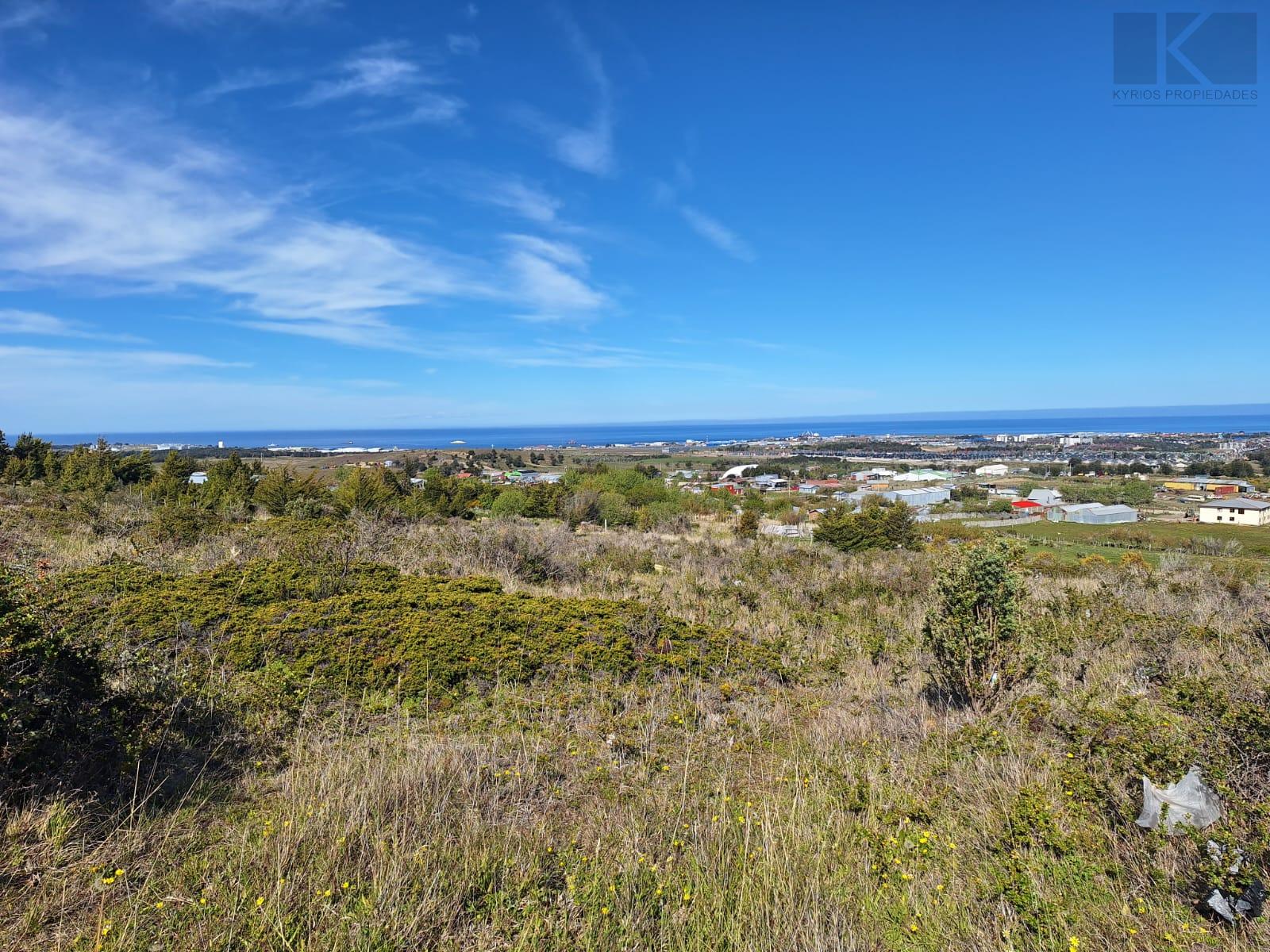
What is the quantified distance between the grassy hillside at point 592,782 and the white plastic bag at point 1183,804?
0.32 ft

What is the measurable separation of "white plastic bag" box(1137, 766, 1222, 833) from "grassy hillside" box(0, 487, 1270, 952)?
10cm

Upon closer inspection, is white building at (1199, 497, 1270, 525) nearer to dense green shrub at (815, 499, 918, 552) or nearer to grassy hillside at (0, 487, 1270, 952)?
dense green shrub at (815, 499, 918, 552)

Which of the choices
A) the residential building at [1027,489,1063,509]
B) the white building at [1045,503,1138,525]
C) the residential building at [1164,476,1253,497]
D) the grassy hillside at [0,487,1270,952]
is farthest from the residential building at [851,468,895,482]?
the grassy hillside at [0,487,1270,952]

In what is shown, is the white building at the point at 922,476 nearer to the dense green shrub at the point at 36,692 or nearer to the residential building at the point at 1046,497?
the residential building at the point at 1046,497

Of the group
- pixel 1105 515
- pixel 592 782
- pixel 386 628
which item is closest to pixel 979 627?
pixel 592 782

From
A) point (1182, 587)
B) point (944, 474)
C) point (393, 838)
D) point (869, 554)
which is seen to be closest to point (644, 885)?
point (393, 838)

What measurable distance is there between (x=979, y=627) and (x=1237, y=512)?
45.2 metres

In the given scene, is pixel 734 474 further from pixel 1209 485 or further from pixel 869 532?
pixel 869 532

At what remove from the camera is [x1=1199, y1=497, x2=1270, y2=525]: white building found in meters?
35.8

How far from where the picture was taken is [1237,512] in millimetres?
36938

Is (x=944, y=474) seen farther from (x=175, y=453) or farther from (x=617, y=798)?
(x=617, y=798)

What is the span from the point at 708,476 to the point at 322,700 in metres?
70.5

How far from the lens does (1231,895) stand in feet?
9.04

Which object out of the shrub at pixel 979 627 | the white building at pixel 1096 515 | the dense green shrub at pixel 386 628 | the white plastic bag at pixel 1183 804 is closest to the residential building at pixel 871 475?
the white building at pixel 1096 515
